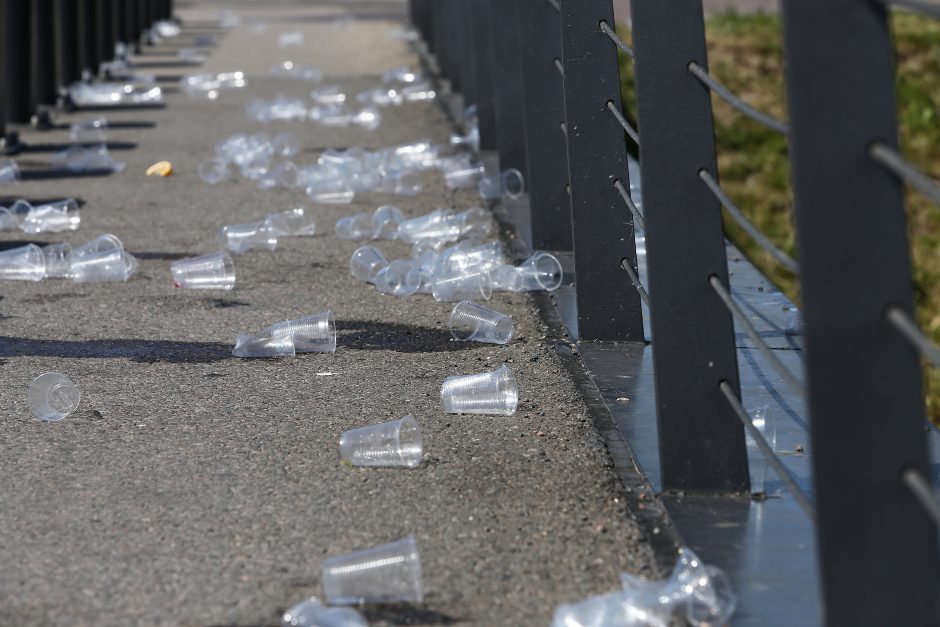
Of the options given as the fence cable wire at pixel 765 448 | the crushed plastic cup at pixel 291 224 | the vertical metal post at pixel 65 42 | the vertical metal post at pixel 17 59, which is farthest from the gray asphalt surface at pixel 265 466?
the vertical metal post at pixel 65 42

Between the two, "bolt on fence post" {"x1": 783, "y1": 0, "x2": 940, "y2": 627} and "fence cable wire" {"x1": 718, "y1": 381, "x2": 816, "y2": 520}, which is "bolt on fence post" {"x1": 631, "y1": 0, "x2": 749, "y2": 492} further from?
"bolt on fence post" {"x1": 783, "y1": 0, "x2": 940, "y2": 627}

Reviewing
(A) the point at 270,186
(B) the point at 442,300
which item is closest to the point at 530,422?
(B) the point at 442,300

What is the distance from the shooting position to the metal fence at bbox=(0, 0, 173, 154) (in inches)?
347

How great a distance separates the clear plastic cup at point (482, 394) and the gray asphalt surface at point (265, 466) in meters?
0.05

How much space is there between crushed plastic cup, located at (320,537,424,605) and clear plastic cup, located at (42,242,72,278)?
2.96 metres

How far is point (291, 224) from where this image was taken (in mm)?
6156

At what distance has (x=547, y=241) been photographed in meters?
5.52

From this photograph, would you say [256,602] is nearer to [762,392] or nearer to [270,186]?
[762,392]

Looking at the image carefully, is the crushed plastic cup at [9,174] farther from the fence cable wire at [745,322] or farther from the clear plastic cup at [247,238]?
the fence cable wire at [745,322]

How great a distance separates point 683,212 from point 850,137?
1035 mm

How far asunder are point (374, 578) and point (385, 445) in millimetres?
795

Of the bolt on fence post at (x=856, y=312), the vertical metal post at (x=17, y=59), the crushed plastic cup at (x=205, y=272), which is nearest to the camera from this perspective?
the bolt on fence post at (x=856, y=312)

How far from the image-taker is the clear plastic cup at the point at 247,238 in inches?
228

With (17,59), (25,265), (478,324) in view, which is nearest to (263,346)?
(478,324)
